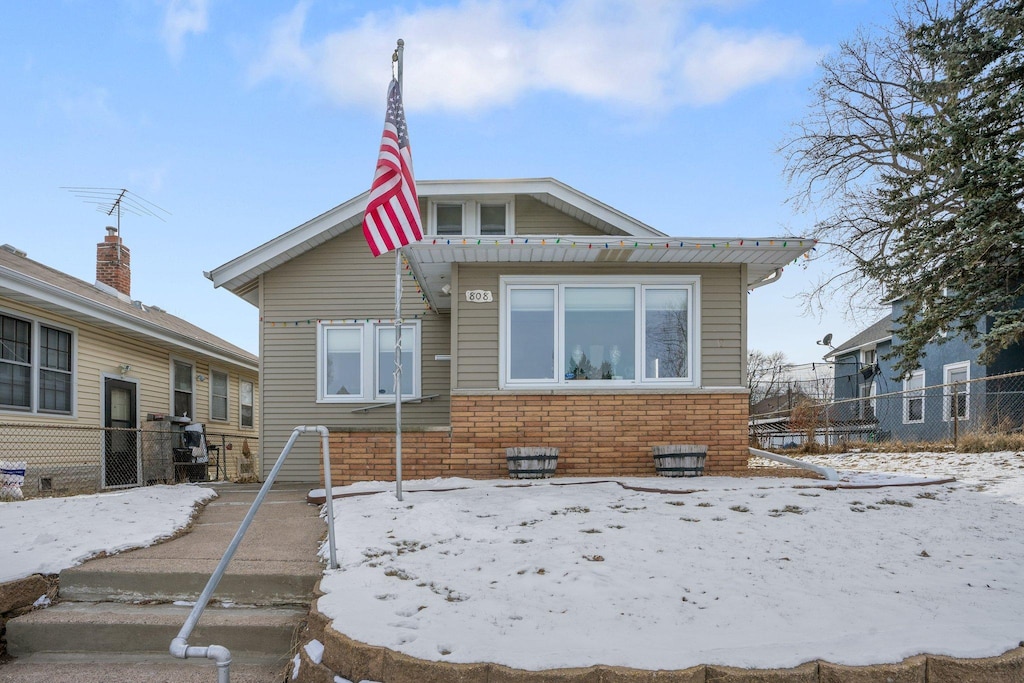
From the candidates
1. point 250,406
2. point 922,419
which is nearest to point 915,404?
point 922,419

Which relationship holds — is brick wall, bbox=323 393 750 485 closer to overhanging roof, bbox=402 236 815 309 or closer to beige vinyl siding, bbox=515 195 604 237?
overhanging roof, bbox=402 236 815 309

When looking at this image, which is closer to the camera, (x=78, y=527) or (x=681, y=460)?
(x=78, y=527)

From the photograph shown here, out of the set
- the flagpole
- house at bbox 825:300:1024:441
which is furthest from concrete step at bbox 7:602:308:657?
house at bbox 825:300:1024:441

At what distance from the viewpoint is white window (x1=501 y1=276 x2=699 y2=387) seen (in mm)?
8422

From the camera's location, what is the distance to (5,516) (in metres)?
6.46

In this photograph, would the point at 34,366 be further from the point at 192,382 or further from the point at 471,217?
the point at 471,217

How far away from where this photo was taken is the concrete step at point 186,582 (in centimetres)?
468

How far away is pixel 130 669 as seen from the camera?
405cm

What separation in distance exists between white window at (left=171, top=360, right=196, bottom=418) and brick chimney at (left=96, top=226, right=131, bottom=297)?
2052 millimetres

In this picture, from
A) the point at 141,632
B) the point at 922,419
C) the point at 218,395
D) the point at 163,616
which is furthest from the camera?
the point at 922,419

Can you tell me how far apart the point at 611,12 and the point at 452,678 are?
10142 millimetres

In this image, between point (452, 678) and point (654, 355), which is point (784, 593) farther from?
point (654, 355)

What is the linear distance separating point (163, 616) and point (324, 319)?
7348 millimetres

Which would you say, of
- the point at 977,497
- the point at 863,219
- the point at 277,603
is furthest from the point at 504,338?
the point at 863,219
